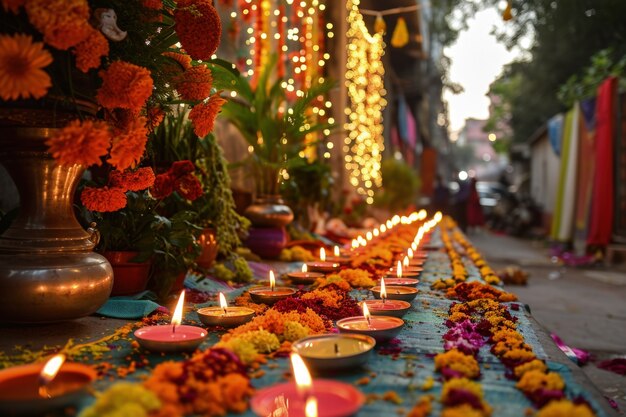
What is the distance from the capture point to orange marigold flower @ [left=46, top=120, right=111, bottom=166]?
5.10ft

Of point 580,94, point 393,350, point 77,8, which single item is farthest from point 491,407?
point 580,94

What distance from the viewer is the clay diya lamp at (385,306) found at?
1889 mm

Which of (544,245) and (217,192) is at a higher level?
(217,192)

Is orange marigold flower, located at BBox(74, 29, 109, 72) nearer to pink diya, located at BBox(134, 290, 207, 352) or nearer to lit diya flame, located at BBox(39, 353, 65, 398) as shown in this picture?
pink diya, located at BBox(134, 290, 207, 352)

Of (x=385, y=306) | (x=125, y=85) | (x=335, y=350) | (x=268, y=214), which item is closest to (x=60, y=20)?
(x=125, y=85)

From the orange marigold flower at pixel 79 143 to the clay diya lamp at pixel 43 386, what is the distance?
607 millimetres

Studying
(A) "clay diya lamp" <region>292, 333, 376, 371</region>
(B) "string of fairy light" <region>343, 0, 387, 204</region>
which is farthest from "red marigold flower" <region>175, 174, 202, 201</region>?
(B) "string of fairy light" <region>343, 0, 387, 204</region>

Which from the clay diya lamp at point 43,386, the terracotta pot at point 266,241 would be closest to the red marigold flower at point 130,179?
the clay diya lamp at point 43,386

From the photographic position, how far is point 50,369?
117cm

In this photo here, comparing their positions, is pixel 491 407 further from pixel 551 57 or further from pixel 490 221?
pixel 490 221

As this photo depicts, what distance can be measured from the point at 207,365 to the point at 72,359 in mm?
517

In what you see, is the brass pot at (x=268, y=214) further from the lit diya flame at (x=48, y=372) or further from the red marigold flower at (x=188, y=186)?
the lit diya flame at (x=48, y=372)

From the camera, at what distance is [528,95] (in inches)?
685

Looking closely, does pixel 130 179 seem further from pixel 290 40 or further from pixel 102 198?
pixel 290 40
